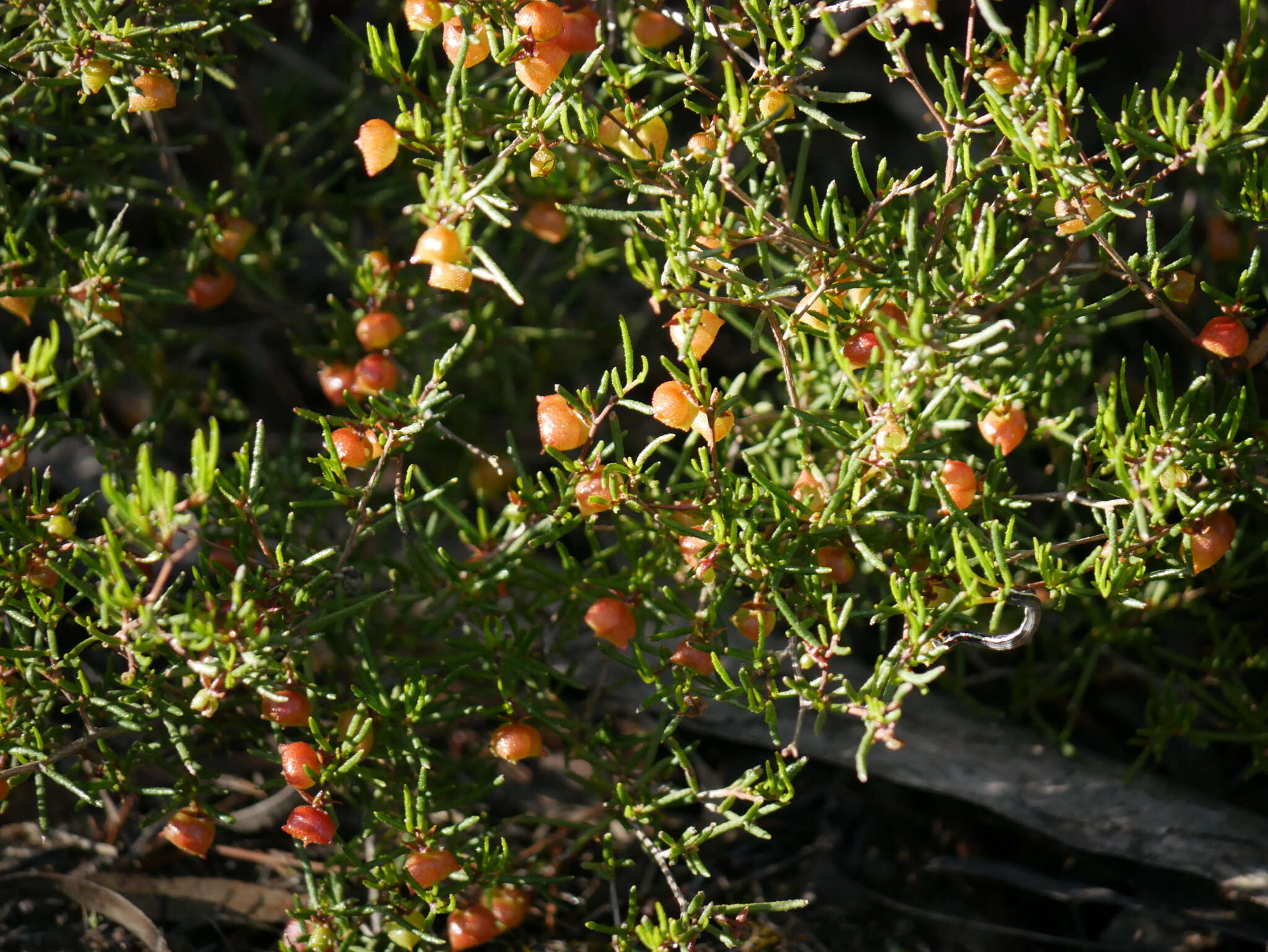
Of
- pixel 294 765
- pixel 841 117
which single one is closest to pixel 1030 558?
pixel 294 765

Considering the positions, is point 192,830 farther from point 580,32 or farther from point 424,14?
point 580,32

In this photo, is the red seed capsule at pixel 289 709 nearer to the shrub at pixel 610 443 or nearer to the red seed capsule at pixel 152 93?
the shrub at pixel 610 443

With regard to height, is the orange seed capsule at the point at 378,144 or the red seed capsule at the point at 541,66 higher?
the red seed capsule at the point at 541,66

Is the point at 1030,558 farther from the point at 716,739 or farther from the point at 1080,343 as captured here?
the point at 716,739

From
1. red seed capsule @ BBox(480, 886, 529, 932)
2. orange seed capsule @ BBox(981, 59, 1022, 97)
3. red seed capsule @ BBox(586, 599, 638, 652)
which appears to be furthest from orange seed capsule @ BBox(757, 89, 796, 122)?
red seed capsule @ BBox(480, 886, 529, 932)

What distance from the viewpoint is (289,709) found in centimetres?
177

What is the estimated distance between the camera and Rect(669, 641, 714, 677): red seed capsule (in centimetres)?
187

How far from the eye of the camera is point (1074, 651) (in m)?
2.43

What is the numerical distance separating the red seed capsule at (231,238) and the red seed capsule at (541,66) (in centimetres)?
103

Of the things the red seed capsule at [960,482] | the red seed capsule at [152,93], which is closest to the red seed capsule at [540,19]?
the red seed capsule at [152,93]

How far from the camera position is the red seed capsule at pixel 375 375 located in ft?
7.12

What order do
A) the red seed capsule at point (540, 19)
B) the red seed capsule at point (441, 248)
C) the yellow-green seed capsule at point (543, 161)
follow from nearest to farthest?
the red seed capsule at point (441, 248), the red seed capsule at point (540, 19), the yellow-green seed capsule at point (543, 161)

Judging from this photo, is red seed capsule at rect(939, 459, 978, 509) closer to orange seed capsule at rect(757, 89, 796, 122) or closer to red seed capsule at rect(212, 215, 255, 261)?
orange seed capsule at rect(757, 89, 796, 122)

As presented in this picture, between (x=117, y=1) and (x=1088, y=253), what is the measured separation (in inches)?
90.4
